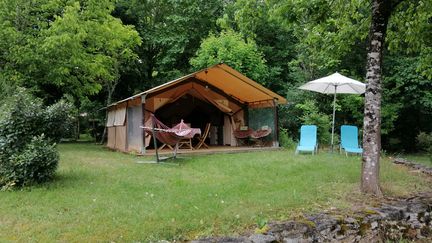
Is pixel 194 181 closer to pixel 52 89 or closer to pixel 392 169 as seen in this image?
pixel 392 169

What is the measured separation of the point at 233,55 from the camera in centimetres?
1434

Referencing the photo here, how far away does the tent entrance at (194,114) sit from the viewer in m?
12.5

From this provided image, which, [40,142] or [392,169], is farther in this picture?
[392,169]

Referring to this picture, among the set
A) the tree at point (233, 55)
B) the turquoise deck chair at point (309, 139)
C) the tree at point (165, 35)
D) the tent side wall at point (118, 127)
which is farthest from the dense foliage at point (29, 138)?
the tree at point (165, 35)

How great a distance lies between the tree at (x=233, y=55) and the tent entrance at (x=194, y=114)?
223 centimetres

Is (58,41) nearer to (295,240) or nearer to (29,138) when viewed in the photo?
(29,138)

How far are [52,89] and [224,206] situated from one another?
14953mm

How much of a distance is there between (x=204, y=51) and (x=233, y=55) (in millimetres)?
1249

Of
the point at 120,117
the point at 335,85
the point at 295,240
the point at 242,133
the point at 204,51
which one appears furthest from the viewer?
the point at 204,51

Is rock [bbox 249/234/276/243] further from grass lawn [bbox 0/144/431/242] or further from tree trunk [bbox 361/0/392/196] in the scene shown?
tree trunk [bbox 361/0/392/196]

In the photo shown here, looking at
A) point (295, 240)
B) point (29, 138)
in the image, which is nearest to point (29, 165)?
point (29, 138)

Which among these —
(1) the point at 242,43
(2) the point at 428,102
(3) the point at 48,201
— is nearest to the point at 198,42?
(1) the point at 242,43

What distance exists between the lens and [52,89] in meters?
17.2

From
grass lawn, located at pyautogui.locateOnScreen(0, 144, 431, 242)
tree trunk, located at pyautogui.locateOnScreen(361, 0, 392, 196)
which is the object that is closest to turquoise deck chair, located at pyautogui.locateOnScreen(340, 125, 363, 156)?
grass lawn, located at pyautogui.locateOnScreen(0, 144, 431, 242)
